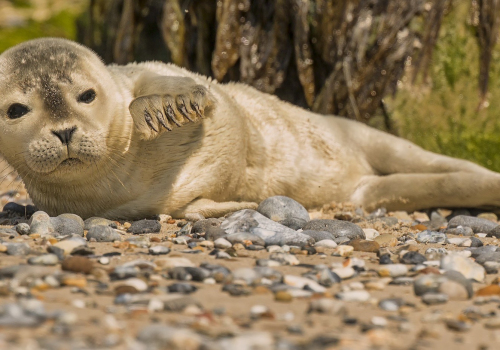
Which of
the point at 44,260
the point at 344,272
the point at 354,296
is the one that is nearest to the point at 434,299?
the point at 354,296

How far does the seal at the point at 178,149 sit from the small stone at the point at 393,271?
147 cm

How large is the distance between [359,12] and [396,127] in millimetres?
1040

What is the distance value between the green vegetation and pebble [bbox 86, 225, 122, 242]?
331 centimetres

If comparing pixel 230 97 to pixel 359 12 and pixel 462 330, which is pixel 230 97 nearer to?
pixel 359 12

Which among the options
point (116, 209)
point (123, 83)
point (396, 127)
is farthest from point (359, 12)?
point (116, 209)

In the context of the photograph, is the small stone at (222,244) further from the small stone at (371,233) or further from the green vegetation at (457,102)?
the green vegetation at (457,102)

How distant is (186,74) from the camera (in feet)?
14.4

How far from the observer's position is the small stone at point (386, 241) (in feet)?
10.7

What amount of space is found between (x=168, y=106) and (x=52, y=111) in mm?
618

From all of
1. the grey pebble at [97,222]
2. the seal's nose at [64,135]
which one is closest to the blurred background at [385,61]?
the grey pebble at [97,222]

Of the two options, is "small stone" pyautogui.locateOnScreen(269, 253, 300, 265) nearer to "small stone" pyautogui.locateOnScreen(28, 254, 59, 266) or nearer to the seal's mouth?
"small stone" pyautogui.locateOnScreen(28, 254, 59, 266)

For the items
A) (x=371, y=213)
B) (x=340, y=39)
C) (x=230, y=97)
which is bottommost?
(x=371, y=213)

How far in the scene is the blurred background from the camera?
5617 mm

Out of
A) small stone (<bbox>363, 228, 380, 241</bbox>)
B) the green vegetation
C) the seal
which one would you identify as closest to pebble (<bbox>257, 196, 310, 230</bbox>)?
the seal
